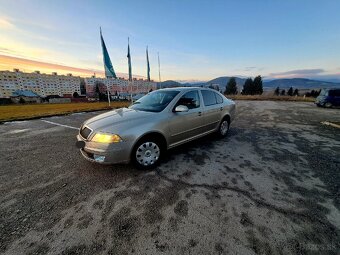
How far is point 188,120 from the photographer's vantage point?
4160 millimetres

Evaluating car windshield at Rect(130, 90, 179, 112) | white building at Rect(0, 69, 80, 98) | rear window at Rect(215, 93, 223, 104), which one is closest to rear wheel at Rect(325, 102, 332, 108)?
rear window at Rect(215, 93, 223, 104)

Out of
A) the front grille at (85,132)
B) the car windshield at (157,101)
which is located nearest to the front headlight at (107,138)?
the front grille at (85,132)

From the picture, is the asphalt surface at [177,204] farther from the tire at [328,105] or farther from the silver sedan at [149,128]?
the tire at [328,105]

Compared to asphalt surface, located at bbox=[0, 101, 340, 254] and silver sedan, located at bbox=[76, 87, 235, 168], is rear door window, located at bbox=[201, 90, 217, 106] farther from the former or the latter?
asphalt surface, located at bbox=[0, 101, 340, 254]

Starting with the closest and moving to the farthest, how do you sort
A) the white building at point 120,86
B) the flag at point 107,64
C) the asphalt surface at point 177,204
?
the asphalt surface at point 177,204 → the flag at point 107,64 → the white building at point 120,86

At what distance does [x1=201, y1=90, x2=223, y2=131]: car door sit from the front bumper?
2.51 meters

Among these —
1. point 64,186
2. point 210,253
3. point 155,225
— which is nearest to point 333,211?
point 210,253

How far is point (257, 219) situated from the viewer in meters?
2.20

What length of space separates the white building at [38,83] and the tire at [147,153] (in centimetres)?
12346

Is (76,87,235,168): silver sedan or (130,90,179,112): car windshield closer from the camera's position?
(76,87,235,168): silver sedan

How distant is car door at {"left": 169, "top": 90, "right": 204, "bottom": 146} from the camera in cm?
387

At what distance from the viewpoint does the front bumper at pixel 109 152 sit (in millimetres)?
3020

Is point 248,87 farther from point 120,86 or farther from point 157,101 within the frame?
point 120,86

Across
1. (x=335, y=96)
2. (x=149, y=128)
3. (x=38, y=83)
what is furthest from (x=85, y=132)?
(x=38, y=83)
